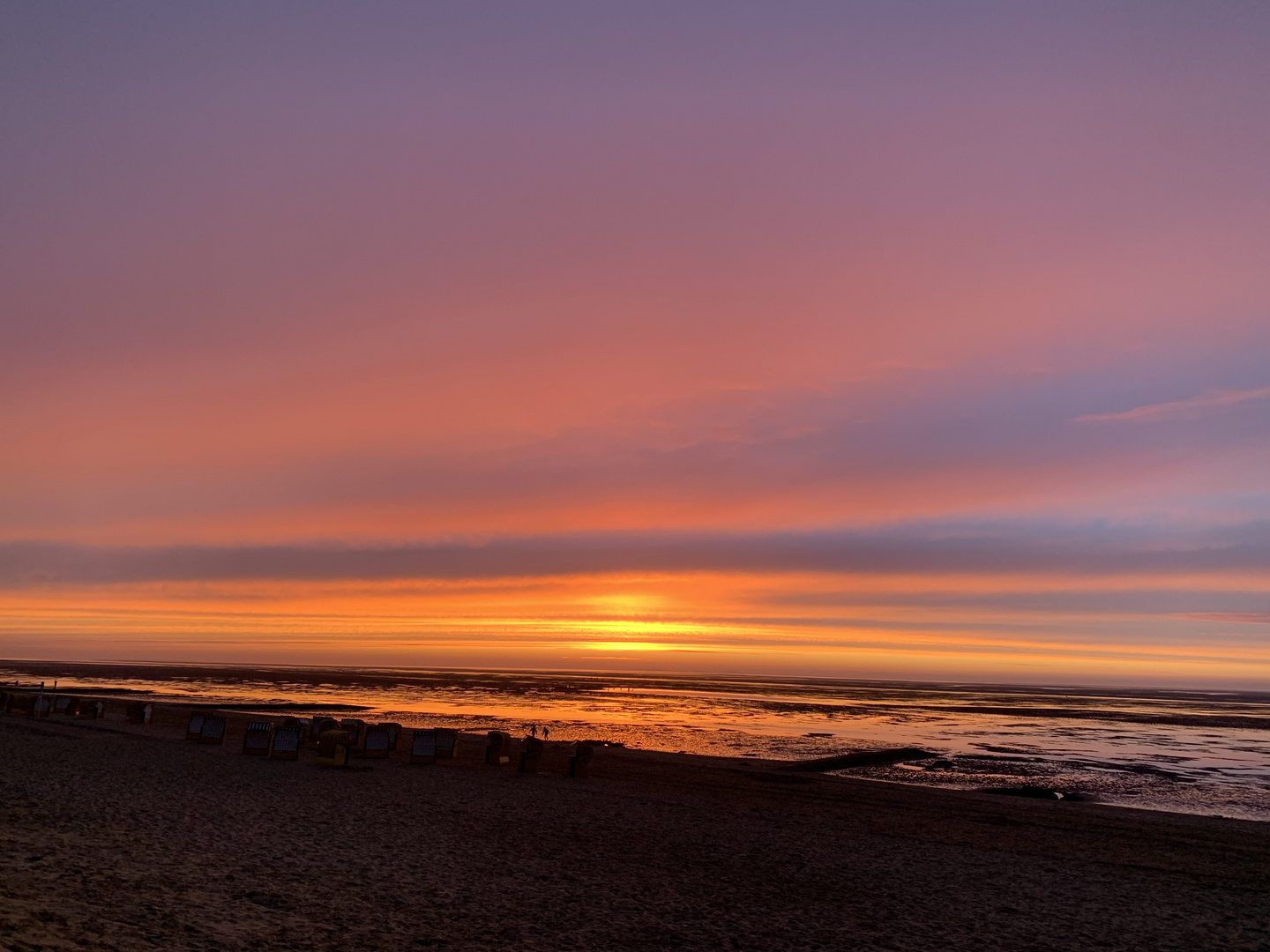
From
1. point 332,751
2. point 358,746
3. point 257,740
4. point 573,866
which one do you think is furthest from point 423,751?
point 573,866

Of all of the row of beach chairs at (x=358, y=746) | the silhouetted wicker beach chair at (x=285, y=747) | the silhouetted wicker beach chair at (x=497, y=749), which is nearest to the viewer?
the row of beach chairs at (x=358, y=746)

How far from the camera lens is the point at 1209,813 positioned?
26172mm

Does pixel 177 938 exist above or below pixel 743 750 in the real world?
above

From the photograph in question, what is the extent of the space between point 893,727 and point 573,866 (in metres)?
49.4

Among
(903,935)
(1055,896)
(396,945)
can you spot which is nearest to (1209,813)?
(1055,896)

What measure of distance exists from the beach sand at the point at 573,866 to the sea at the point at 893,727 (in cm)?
907

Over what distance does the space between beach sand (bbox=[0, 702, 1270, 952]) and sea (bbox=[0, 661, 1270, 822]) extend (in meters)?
9.07

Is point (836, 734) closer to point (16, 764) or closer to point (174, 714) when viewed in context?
point (174, 714)

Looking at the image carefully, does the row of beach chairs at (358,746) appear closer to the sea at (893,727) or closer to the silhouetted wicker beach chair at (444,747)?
the silhouetted wicker beach chair at (444,747)

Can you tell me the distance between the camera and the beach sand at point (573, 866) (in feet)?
35.3

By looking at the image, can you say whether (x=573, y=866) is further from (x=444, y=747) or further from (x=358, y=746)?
(x=358, y=746)

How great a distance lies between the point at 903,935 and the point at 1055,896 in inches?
174

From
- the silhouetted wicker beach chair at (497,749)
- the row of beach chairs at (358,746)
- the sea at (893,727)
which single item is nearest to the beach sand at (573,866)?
the row of beach chairs at (358,746)

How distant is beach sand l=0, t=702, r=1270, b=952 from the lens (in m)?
10.8
